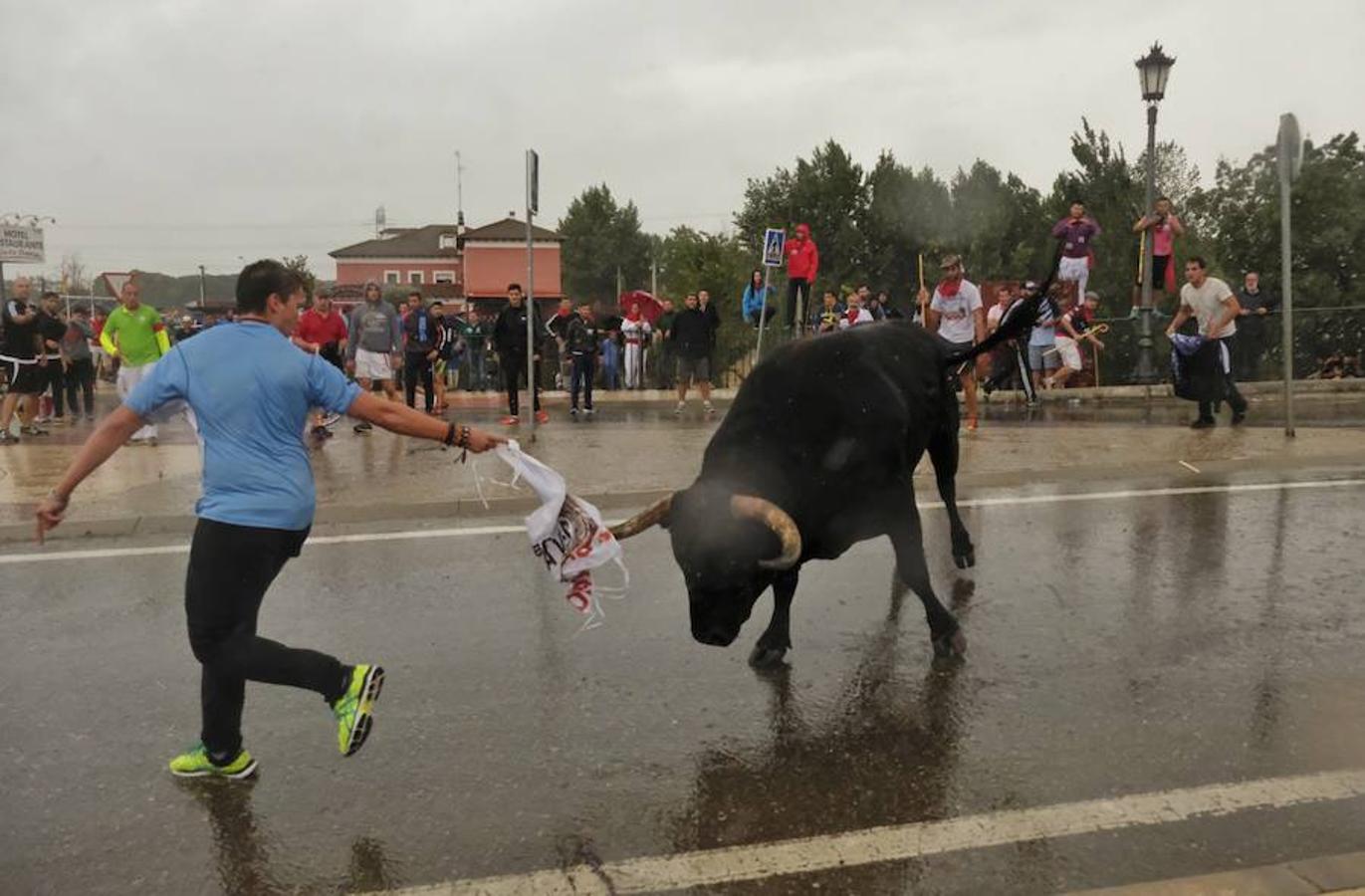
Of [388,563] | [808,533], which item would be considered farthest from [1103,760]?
[388,563]

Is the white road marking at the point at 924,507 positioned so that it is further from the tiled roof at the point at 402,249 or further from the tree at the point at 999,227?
the tiled roof at the point at 402,249

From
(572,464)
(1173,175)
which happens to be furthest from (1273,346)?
(1173,175)

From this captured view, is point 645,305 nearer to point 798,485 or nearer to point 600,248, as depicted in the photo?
point 798,485

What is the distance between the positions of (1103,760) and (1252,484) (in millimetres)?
5692

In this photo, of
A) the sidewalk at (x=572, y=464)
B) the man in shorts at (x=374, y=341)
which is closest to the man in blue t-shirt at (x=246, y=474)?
the sidewalk at (x=572, y=464)

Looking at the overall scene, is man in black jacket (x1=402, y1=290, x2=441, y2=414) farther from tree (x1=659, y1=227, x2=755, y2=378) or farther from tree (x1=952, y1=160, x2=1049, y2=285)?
tree (x1=952, y1=160, x2=1049, y2=285)

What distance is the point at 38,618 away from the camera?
17.5ft

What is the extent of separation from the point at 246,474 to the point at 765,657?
2.23 metres

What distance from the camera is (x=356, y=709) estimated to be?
3.46 meters

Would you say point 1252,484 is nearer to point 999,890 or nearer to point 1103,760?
point 1103,760

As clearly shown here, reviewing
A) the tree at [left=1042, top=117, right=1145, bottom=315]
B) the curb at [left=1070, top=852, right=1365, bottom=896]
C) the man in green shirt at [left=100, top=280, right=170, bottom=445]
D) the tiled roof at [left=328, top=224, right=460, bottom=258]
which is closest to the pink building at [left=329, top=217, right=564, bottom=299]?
the tiled roof at [left=328, top=224, right=460, bottom=258]

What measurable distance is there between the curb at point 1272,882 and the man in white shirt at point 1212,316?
9485 mm

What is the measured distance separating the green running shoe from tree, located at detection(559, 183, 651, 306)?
91.5 meters

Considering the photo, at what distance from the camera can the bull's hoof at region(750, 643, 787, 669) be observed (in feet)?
14.8
